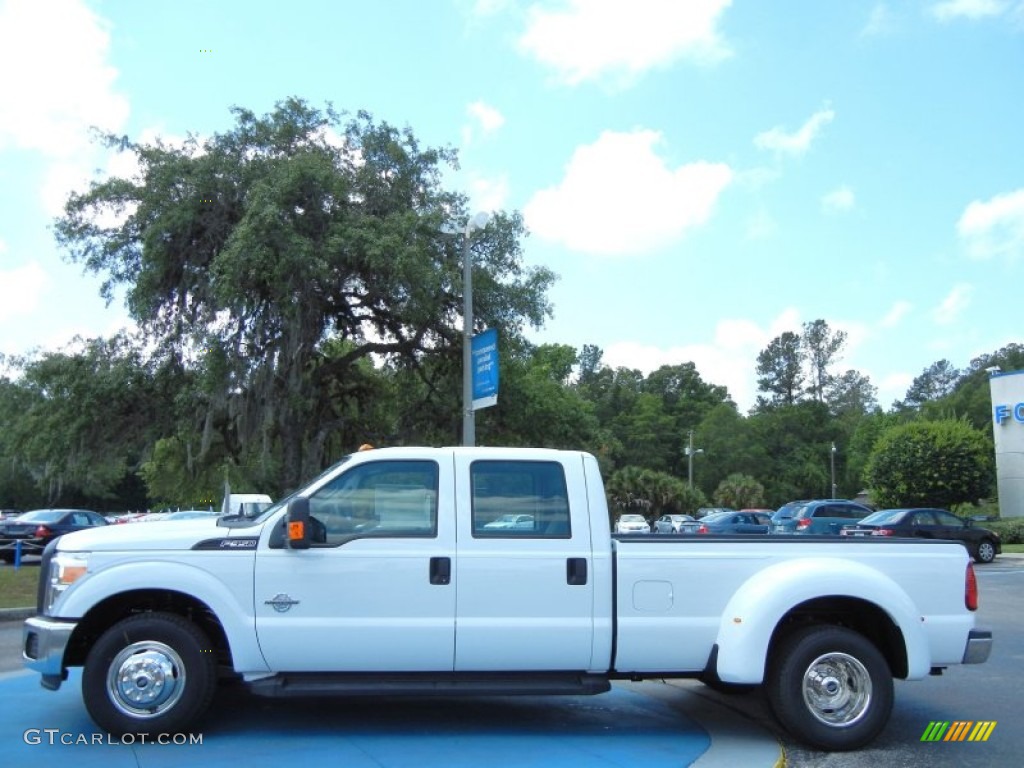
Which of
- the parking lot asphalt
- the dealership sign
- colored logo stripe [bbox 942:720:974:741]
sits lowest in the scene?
colored logo stripe [bbox 942:720:974:741]

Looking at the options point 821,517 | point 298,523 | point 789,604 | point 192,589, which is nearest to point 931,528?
point 821,517

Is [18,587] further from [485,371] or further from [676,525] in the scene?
[676,525]

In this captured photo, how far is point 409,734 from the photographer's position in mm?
6531

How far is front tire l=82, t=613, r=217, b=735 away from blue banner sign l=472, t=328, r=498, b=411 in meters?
9.44

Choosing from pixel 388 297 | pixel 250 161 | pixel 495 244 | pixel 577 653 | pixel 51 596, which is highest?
pixel 250 161

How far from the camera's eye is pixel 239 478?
32375 mm

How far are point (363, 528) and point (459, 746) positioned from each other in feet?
5.05

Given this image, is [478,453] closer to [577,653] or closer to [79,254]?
[577,653]

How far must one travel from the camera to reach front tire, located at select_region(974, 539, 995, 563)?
26.3 meters

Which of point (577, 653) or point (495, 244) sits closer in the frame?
point (577, 653)

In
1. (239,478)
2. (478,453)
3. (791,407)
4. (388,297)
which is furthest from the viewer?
(791,407)

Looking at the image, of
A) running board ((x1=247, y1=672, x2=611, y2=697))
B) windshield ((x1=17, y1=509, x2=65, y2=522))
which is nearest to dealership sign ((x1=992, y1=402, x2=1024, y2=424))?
windshield ((x1=17, y1=509, x2=65, y2=522))

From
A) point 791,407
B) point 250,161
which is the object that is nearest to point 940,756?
point 250,161

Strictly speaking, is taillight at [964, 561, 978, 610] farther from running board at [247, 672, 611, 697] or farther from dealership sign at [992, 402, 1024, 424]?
dealership sign at [992, 402, 1024, 424]
